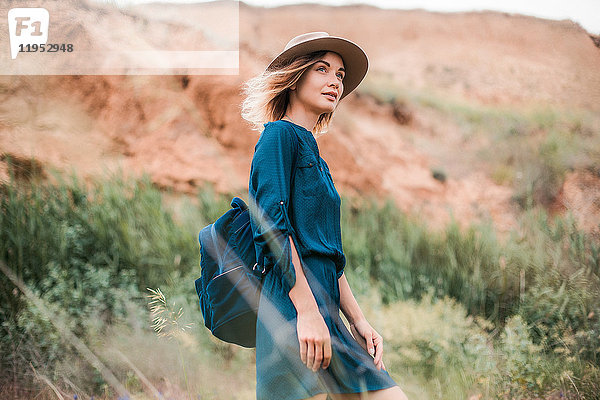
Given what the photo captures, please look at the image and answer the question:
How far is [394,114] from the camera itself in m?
6.59

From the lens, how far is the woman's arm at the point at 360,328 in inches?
70.2

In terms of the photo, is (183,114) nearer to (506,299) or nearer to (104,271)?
(104,271)

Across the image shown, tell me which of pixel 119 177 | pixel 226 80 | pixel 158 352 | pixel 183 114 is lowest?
pixel 158 352

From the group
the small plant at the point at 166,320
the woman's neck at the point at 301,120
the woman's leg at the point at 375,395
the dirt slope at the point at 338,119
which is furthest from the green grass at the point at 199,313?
the woman's neck at the point at 301,120

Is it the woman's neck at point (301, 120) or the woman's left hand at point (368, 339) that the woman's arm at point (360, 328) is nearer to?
the woman's left hand at point (368, 339)

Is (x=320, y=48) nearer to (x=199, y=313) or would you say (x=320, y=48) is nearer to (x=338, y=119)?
(x=199, y=313)

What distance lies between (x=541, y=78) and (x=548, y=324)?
3.53m

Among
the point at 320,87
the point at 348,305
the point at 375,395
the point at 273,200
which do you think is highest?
the point at 320,87

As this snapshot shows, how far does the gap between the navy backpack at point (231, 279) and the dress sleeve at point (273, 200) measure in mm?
112

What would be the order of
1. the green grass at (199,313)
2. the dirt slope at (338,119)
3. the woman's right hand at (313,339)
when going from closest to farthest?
the woman's right hand at (313,339) < the green grass at (199,313) < the dirt slope at (338,119)

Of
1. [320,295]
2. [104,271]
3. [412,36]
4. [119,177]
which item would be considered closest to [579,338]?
[320,295]

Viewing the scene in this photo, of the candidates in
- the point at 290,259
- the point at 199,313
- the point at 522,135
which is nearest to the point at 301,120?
the point at 290,259

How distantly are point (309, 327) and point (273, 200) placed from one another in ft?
1.20

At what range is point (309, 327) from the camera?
1.43 meters
